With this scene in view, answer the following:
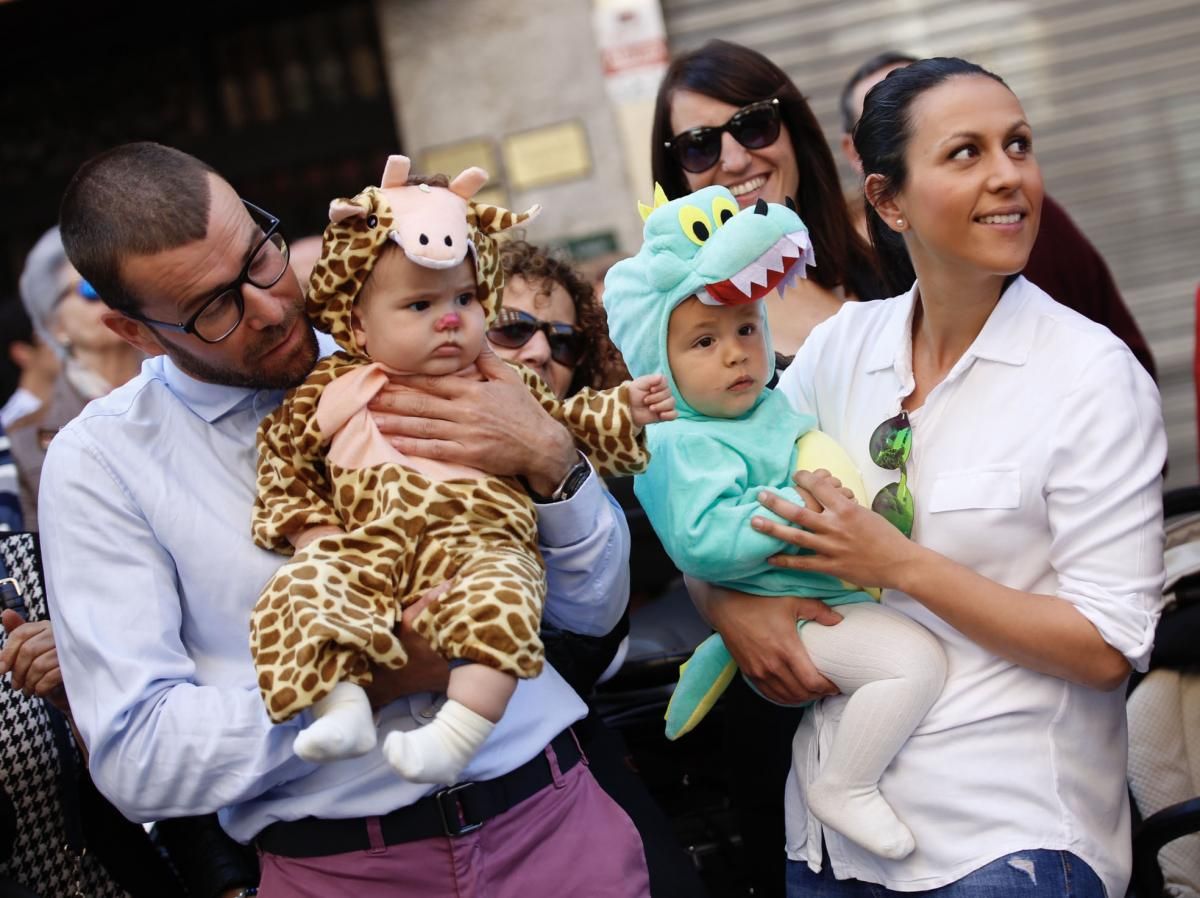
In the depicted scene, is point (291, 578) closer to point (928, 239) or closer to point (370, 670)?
point (370, 670)

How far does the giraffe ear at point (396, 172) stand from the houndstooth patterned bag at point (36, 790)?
1.28 m

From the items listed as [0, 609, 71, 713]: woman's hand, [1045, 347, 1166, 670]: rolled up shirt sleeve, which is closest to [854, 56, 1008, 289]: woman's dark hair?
[1045, 347, 1166, 670]: rolled up shirt sleeve

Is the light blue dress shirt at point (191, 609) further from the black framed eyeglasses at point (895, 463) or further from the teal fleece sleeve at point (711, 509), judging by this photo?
the black framed eyeglasses at point (895, 463)

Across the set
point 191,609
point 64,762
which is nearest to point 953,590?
point 191,609

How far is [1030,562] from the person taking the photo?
2.46 metres

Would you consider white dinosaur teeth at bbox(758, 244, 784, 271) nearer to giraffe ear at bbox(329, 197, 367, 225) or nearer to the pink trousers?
giraffe ear at bbox(329, 197, 367, 225)

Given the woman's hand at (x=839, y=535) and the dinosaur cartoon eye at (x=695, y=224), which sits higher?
the dinosaur cartoon eye at (x=695, y=224)

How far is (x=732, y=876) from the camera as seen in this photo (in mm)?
3736

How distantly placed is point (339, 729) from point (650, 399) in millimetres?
816

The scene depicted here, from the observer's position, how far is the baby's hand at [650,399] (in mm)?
2523

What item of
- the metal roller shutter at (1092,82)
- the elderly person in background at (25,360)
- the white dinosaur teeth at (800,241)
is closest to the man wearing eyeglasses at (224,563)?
the white dinosaur teeth at (800,241)

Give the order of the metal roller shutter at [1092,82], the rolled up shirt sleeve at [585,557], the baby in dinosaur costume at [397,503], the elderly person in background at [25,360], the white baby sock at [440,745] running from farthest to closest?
the metal roller shutter at [1092,82] < the elderly person in background at [25,360] < the rolled up shirt sleeve at [585,557] < the baby in dinosaur costume at [397,503] < the white baby sock at [440,745]

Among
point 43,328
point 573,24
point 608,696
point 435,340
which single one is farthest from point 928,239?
point 573,24

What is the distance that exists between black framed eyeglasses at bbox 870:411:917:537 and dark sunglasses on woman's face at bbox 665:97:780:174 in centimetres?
135
